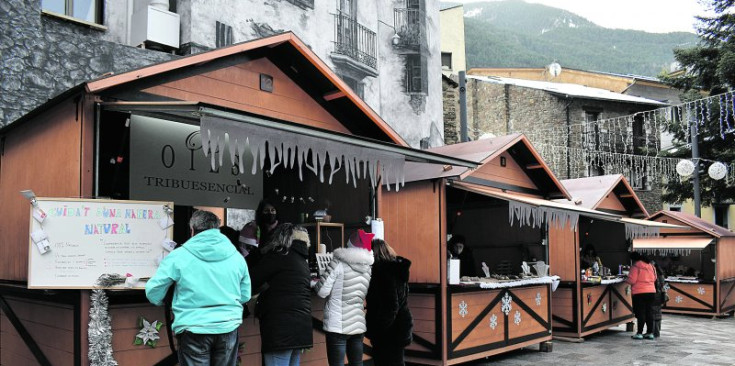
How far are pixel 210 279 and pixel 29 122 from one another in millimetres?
3052

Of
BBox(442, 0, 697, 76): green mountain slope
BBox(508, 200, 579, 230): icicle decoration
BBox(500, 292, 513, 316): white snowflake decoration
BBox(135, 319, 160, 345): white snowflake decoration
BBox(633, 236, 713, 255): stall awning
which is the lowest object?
BBox(500, 292, 513, 316): white snowflake decoration

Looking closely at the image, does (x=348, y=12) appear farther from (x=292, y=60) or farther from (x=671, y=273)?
(x=671, y=273)

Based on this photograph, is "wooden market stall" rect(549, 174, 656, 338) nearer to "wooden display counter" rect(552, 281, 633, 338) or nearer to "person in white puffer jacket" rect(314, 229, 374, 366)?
"wooden display counter" rect(552, 281, 633, 338)

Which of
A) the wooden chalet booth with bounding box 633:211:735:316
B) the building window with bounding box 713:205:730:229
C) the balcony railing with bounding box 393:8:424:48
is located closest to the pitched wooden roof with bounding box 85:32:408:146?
the wooden chalet booth with bounding box 633:211:735:316

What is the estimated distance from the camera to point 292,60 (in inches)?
303

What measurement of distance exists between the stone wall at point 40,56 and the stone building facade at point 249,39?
0.04ft

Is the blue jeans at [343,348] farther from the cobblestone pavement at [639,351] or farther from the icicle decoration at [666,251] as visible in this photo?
the icicle decoration at [666,251]

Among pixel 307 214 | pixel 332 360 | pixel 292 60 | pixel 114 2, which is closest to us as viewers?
pixel 332 360

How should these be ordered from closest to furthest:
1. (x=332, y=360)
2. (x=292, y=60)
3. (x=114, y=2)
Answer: (x=332, y=360) < (x=292, y=60) < (x=114, y=2)

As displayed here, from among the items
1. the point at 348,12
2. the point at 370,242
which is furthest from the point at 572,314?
the point at 348,12

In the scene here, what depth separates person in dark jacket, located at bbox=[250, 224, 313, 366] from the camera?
5492 mm

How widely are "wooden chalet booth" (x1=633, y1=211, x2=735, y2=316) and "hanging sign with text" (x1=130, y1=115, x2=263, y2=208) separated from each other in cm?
1244

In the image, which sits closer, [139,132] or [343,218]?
[139,132]

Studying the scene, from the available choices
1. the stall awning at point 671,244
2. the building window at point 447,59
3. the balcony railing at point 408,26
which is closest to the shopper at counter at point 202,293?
the stall awning at point 671,244
